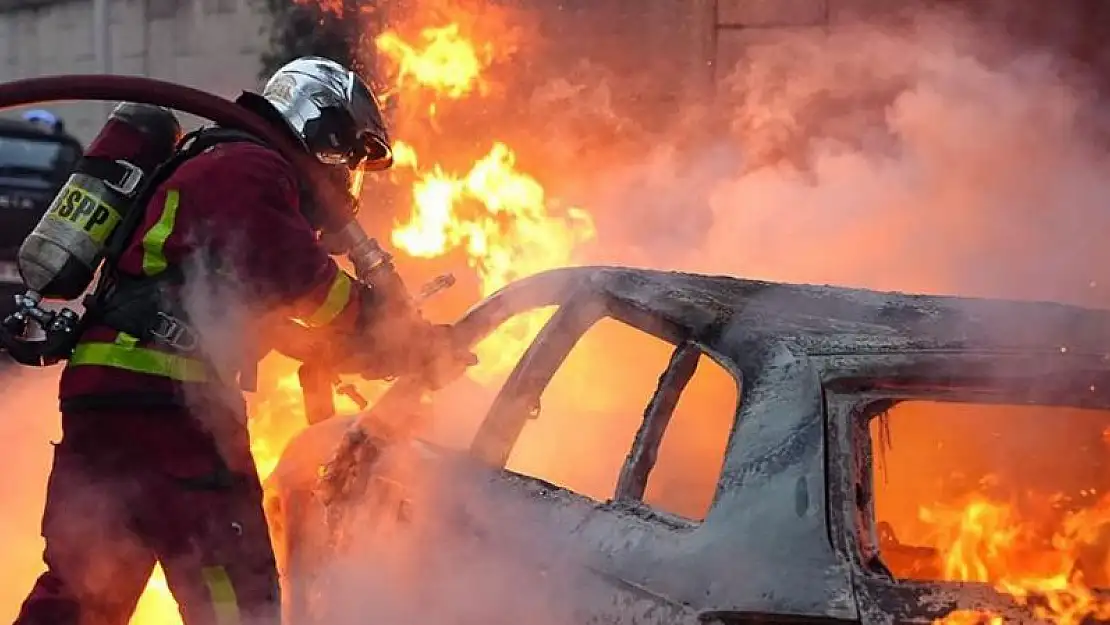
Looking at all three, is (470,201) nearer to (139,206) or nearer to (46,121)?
(139,206)

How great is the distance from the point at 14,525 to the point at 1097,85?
6.41 meters

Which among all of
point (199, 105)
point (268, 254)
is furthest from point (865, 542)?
point (199, 105)

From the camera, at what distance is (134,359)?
2.91 metres

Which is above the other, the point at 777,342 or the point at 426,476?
the point at 777,342

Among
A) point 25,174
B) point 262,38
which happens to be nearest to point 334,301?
point 25,174

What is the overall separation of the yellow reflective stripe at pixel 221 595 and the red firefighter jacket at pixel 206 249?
0.46 m

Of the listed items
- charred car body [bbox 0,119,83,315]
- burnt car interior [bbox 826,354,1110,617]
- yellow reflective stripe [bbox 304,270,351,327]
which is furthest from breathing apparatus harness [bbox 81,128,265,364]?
charred car body [bbox 0,119,83,315]

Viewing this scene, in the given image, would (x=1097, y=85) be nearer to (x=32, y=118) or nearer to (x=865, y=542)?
(x=865, y=542)

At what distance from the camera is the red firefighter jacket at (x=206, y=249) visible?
9.53 ft

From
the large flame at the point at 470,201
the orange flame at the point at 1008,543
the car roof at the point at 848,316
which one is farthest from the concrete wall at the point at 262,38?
the car roof at the point at 848,316

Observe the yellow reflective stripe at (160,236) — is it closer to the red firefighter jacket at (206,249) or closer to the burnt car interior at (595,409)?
the red firefighter jacket at (206,249)

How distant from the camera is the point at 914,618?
1.76 meters

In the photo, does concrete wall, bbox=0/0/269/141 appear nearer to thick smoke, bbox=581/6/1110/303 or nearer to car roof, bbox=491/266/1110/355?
thick smoke, bbox=581/6/1110/303

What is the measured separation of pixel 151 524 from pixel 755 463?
64.0 inches
